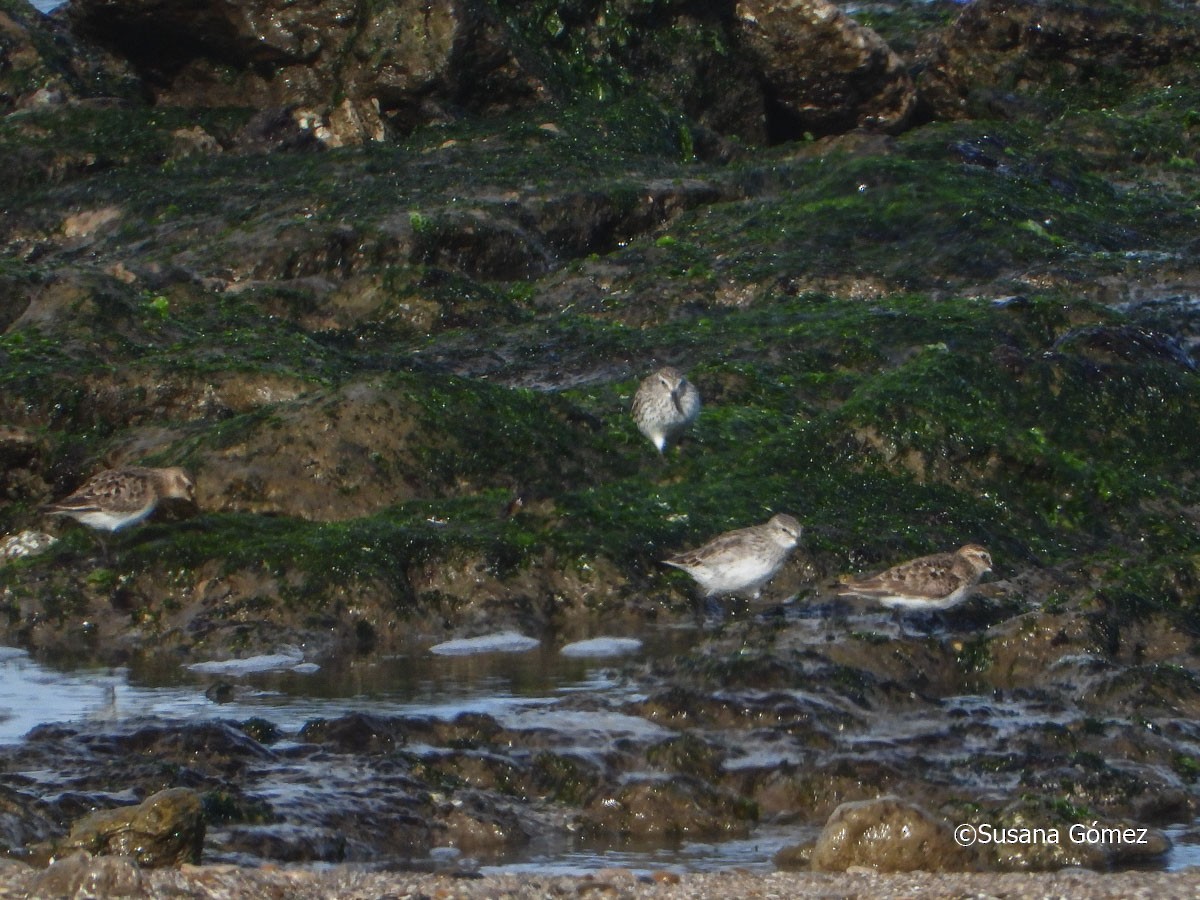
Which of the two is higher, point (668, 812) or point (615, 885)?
point (615, 885)

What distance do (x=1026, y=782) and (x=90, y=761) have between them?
3643mm

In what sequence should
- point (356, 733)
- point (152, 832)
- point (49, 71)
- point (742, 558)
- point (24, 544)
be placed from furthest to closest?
point (49, 71), point (24, 544), point (742, 558), point (356, 733), point (152, 832)

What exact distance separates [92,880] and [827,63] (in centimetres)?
1759

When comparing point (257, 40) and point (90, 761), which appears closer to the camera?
point (90, 761)

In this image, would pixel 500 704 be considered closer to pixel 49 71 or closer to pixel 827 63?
pixel 827 63

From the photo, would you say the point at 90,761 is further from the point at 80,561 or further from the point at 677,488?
the point at 677,488

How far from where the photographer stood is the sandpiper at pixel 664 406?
11.8 meters

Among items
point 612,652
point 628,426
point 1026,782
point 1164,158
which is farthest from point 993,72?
point 1026,782

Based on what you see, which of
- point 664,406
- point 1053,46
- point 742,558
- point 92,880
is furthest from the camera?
point 1053,46

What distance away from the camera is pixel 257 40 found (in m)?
19.8

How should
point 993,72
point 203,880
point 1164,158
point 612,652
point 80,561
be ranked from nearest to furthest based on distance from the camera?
point 203,880
point 612,652
point 80,561
point 1164,158
point 993,72

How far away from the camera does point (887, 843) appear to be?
20.9 ft

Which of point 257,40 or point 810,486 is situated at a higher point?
point 257,40

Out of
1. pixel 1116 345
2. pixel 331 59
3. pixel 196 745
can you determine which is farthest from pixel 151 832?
pixel 331 59
